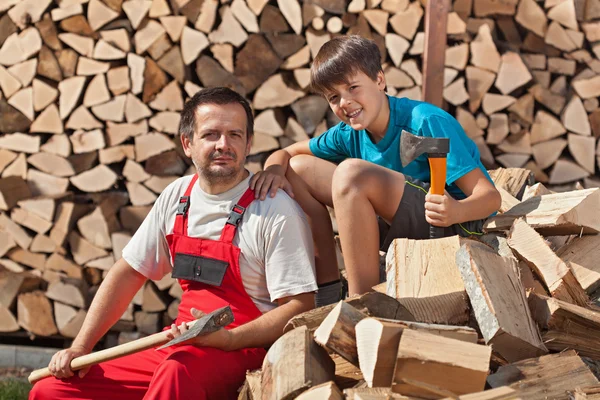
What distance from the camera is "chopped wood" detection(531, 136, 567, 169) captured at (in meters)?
4.38

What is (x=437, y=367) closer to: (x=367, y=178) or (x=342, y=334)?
(x=342, y=334)

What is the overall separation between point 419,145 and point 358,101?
376mm

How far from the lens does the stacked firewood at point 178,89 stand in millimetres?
4320

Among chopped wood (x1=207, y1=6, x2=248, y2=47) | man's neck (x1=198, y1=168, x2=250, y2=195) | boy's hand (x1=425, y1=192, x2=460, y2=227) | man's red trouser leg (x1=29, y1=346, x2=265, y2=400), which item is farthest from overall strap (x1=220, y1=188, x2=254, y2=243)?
chopped wood (x1=207, y1=6, x2=248, y2=47)

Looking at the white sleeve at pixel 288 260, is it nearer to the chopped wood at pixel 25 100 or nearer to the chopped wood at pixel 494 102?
the chopped wood at pixel 494 102

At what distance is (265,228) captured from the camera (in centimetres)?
254

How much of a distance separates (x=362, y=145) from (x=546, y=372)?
130cm

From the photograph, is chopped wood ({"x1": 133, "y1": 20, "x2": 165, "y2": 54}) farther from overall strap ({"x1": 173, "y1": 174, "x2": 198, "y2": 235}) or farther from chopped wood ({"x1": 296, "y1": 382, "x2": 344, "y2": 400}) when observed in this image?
chopped wood ({"x1": 296, "y1": 382, "x2": 344, "y2": 400})

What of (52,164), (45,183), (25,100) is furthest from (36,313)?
(25,100)

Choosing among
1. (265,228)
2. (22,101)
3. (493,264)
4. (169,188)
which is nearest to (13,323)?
(22,101)

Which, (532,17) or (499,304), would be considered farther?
(532,17)

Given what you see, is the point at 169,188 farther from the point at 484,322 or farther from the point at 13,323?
the point at 13,323

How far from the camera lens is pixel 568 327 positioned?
2.26 metres

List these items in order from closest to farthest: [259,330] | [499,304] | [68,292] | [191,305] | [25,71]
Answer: [499,304] → [259,330] → [191,305] → [25,71] → [68,292]
